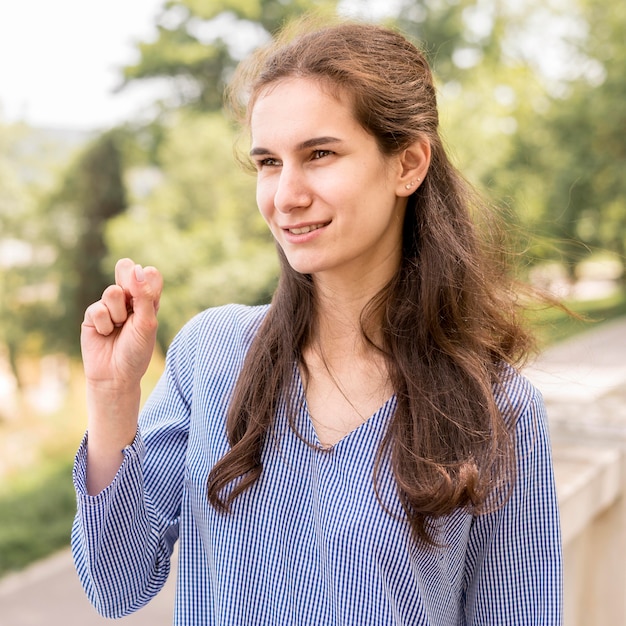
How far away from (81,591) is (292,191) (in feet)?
11.6

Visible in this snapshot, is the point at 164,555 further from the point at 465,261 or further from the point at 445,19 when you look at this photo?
the point at 445,19

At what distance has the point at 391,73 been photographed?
1.20m

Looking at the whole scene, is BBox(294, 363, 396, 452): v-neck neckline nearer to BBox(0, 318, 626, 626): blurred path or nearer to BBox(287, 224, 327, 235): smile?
BBox(287, 224, 327, 235): smile

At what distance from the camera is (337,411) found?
1.23 meters

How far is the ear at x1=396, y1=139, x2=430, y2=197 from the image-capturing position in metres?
1.22

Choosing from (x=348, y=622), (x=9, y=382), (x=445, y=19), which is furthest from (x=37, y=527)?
(x=445, y=19)

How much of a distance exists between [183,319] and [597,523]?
8.48 metres

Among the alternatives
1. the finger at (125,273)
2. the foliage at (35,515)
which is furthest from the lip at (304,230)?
the foliage at (35,515)

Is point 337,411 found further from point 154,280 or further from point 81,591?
point 81,591

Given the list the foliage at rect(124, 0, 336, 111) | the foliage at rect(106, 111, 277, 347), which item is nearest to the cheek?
the foliage at rect(106, 111, 277, 347)

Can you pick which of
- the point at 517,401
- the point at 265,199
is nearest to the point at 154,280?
the point at 265,199

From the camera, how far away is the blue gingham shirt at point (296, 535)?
44.0 inches

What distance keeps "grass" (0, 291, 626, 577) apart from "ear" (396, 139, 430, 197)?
2.75 m

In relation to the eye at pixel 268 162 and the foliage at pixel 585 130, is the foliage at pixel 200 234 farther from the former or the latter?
the eye at pixel 268 162
